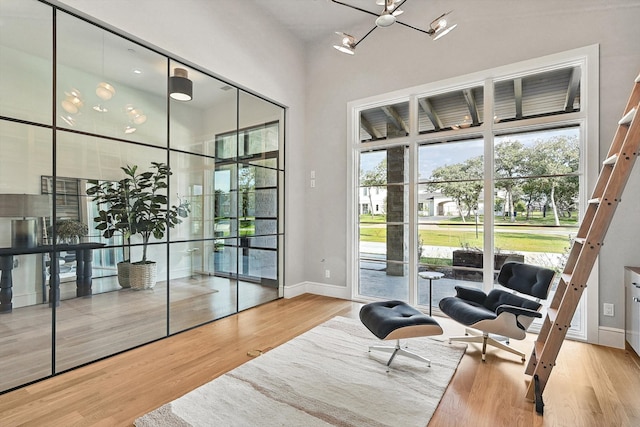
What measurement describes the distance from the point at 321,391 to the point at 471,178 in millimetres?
2929

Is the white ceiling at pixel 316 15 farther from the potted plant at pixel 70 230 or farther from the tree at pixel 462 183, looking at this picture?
the potted plant at pixel 70 230

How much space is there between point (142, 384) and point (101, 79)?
248cm

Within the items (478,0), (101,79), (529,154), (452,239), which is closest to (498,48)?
(478,0)

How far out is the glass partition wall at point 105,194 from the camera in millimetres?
2270

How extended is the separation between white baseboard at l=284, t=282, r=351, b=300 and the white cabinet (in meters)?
2.93

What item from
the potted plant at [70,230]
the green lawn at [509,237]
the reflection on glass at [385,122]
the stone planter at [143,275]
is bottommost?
the stone planter at [143,275]

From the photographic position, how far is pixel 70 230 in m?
2.51

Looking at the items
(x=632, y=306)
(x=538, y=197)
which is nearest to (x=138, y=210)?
(x=538, y=197)

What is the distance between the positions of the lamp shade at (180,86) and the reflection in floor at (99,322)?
191 centimetres

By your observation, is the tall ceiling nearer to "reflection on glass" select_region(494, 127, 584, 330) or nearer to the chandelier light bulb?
"reflection on glass" select_region(494, 127, 584, 330)

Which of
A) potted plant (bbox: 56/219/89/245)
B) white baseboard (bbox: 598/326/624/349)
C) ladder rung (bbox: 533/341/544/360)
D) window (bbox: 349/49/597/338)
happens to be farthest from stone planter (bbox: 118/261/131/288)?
white baseboard (bbox: 598/326/624/349)

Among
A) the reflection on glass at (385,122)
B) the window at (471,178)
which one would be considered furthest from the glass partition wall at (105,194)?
the window at (471,178)

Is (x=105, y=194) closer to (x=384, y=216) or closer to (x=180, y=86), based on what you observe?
(x=180, y=86)

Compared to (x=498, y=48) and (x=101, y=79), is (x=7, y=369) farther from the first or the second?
(x=498, y=48)
